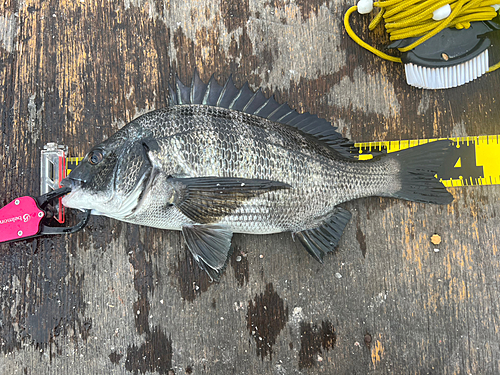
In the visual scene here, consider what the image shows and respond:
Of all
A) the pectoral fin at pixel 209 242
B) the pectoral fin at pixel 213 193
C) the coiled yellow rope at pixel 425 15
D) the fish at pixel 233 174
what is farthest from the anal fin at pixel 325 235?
the coiled yellow rope at pixel 425 15

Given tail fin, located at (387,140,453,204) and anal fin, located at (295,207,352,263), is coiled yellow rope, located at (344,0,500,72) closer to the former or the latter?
tail fin, located at (387,140,453,204)

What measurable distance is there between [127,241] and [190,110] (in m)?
0.94

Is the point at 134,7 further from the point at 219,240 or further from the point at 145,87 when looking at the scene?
the point at 219,240

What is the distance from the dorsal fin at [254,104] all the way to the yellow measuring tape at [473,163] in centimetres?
65

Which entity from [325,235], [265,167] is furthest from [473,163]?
[265,167]

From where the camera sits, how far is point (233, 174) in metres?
1.49

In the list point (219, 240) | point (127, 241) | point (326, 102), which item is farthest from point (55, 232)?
point (326, 102)

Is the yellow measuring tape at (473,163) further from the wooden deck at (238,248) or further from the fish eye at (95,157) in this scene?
the fish eye at (95,157)

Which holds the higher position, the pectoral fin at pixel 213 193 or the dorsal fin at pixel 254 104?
the dorsal fin at pixel 254 104

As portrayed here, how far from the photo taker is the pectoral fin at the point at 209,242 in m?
1.58

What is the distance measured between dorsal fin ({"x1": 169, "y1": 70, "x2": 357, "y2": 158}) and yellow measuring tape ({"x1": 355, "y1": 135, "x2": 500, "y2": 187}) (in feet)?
2.15

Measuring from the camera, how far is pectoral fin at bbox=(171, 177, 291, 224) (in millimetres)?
1443

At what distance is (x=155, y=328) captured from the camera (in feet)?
5.67

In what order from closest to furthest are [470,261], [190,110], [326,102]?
[190,110] < [470,261] < [326,102]
